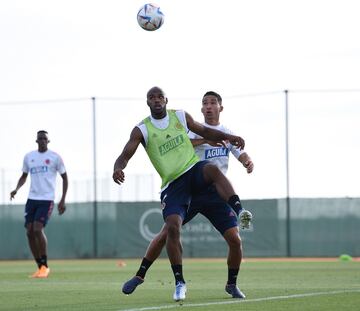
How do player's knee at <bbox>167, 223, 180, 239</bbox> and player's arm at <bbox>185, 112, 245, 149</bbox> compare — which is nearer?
player's knee at <bbox>167, 223, 180, 239</bbox>

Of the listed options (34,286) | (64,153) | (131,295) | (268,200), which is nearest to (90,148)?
(64,153)

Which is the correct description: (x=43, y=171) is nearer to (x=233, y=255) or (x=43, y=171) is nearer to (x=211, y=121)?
(x=211, y=121)

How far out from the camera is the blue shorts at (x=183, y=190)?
11.5 metres

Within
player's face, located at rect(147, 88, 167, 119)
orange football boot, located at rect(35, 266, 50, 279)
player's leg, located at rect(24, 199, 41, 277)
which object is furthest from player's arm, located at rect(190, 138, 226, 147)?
player's leg, located at rect(24, 199, 41, 277)

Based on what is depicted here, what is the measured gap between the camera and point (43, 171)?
19312 millimetres

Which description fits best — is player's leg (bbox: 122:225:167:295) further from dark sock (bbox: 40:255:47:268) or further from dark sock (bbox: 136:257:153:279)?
dark sock (bbox: 40:255:47:268)

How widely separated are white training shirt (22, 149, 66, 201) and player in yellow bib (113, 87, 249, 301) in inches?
301

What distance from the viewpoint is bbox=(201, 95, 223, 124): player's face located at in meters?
12.5

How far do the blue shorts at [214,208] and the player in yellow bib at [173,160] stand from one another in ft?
0.75

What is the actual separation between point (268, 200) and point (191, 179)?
1819 cm

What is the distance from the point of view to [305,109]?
30.1 metres

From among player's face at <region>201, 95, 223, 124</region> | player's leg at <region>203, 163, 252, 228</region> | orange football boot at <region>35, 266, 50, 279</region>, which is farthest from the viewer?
orange football boot at <region>35, 266, 50, 279</region>

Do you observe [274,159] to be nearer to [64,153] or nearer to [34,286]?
[64,153]

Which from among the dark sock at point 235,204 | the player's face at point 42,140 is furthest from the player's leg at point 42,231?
the dark sock at point 235,204
